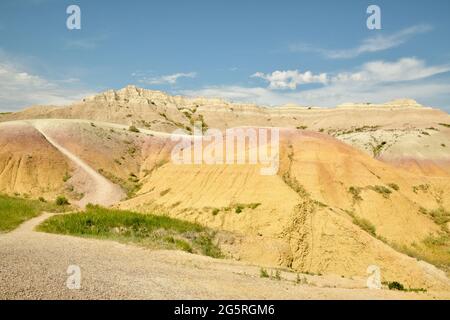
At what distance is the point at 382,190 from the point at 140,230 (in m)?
21.6

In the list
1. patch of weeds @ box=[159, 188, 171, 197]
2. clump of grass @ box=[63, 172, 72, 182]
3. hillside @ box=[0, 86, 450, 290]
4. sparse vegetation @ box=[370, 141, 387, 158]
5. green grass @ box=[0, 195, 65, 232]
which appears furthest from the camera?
sparse vegetation @ box=[370, 141, 387, 158]

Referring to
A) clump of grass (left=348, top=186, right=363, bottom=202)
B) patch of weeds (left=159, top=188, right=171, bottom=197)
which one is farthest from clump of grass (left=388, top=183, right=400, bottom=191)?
patch of weeds (left=159, top=188, right=171, bottom=197)

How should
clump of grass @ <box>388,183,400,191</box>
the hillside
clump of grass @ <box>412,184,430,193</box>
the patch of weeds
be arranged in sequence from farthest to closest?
1. clump of grass @ <box>412,184,430,193</box>
2. the patch of weeds
3. clump of grass @ <box>388,183,400,191</box>
4. the hillside

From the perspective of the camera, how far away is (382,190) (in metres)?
36.3

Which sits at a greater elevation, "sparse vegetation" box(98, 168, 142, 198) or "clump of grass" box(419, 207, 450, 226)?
"sparse vegetation" box(98, 168, 142, 198)

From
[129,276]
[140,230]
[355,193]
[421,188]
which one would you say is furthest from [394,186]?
[129,276]

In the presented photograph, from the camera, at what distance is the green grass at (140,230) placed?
20734 millimetres

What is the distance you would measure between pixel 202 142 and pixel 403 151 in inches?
1547

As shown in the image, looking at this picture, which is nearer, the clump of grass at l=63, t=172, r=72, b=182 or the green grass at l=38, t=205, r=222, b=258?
the green grass at l=38, t=205, r=222, b=258

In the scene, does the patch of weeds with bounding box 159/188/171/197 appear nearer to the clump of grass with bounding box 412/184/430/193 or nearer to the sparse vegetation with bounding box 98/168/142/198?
the sparse vegetation with bounding box 98/168/142/198

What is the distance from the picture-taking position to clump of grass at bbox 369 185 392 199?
35.9m

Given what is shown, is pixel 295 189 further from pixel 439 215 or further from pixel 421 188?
pixel 421 188

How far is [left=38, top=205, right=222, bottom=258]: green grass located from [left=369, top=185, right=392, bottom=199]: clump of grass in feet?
55.7

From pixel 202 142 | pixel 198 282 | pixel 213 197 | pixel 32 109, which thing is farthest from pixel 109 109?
pixel 198 282
